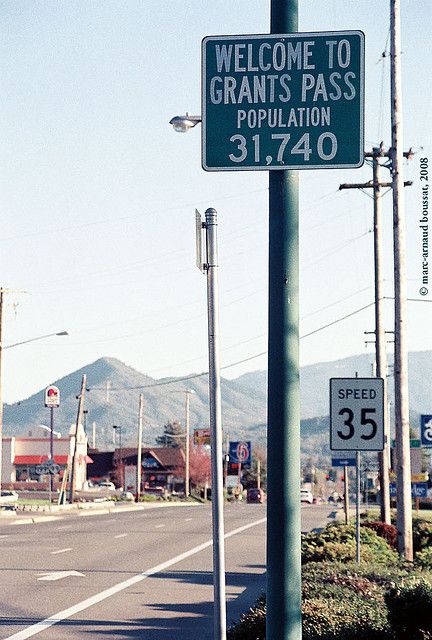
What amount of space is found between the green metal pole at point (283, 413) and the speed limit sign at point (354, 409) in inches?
384

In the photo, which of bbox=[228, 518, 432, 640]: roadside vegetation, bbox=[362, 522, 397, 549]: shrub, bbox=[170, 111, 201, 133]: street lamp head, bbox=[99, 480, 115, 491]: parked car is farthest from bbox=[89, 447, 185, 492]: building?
bbox=[170, 111, 201, 133]: street lamp head

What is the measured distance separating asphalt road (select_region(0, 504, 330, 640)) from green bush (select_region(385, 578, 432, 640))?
5553 millimetres

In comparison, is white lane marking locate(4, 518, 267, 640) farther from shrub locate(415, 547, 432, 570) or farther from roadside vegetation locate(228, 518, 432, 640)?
A: shrub locate(415, 547, 432, 570)

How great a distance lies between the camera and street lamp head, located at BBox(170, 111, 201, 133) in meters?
13.2

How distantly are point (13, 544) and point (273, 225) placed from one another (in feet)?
85.9

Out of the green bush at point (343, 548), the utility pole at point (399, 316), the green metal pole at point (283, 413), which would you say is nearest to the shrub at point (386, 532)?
the green bush at point (343, 548)

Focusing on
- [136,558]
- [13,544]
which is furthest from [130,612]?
[13,544]

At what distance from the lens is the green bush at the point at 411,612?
9945 millimetres

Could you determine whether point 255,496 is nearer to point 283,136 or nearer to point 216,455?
point 216,455

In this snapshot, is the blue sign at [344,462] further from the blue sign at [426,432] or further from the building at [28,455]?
the building at [28,455]

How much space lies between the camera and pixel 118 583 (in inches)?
840

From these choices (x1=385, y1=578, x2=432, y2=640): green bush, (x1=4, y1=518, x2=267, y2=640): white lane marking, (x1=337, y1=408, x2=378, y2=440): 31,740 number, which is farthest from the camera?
(x1=337, y1=408, x2=378, y2=440): 31,740 number

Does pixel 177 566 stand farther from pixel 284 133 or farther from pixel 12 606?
pixel 284 133

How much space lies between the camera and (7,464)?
421 feet
